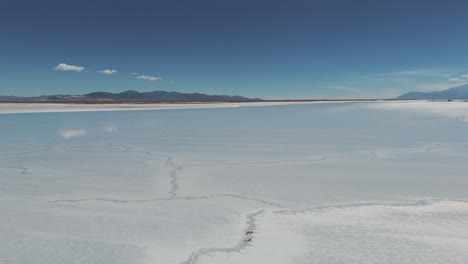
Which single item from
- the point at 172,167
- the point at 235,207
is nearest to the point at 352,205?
the point at 235,207

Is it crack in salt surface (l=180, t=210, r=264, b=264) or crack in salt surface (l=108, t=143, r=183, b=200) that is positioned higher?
crack in salt surface (l=108, t=143, r=183, b=200)

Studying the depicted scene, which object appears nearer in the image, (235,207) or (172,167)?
(235,207)

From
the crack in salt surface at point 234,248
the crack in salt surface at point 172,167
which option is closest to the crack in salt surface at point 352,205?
the crack in salt surface at point 234,248

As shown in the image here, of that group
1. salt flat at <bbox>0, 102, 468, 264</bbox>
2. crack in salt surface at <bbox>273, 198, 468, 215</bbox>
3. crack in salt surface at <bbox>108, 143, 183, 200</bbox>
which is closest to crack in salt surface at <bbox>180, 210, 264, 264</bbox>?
salt flat at <bbox>0, 102, 468, 264</bbox>

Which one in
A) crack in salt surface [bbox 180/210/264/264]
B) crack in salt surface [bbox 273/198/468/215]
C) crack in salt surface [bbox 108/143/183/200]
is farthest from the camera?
crack in salt surface [bbox 108/143/183/200]

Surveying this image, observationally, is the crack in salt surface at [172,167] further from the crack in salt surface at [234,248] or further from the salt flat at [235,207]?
the crack in salt surface at [234,248]

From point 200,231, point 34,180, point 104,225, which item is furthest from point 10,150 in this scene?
point 200,231

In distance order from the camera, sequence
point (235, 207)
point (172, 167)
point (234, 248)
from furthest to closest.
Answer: point (172, 167)
point (235, 207)
point (234, 248)

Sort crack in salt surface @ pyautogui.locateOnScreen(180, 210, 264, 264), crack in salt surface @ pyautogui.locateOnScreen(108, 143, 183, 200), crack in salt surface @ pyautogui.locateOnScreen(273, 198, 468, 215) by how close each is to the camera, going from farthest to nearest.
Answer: crack in salt surface @ pyautogui.locateOnScreen(108, 143, 183, 200) < crack in salt surface @ pyautogui.locateOnScreen(273, 198, 468, 215) < crack in salt surface @ pyautogui.locateOnScreen(180, 210, 264, 264)

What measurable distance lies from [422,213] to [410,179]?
4.45 feet

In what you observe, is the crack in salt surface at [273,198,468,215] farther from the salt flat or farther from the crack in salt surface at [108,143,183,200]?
the crack in salt surface at [108,143,183,200]

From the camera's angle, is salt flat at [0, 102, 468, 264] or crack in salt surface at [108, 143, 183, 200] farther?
crack in salt surface at [108, 143, 183, 200]

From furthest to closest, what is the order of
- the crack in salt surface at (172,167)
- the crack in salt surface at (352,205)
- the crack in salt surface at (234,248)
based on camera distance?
the crack in salt surface at (172,167)
the crack in salt surface at (352,205)
the crack in salt surface at (234,248)

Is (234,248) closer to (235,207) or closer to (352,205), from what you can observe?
(235,207)
